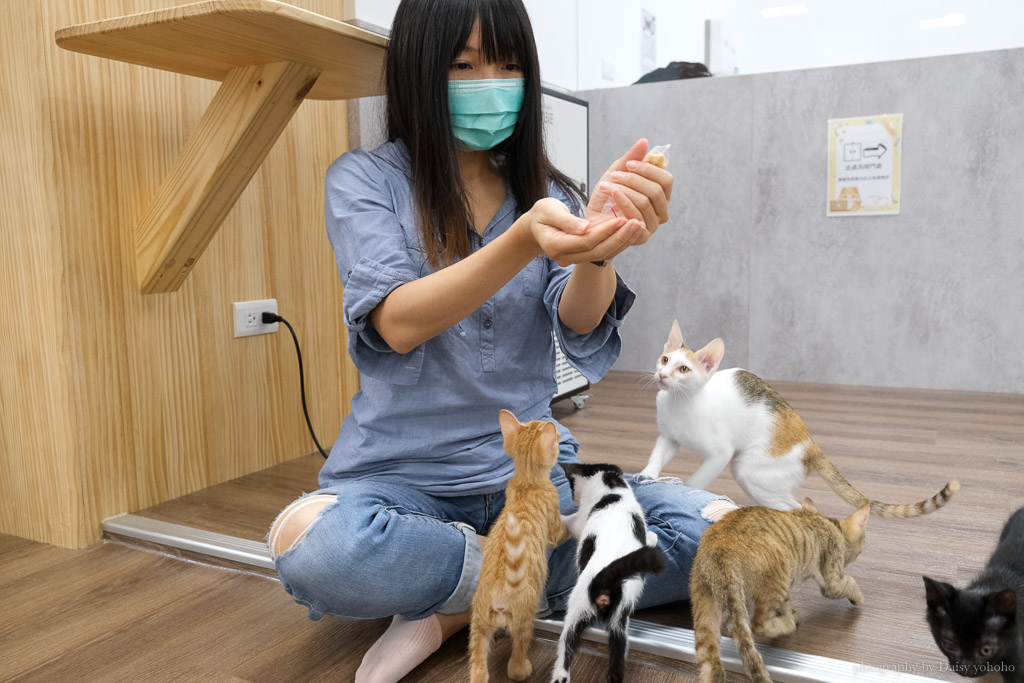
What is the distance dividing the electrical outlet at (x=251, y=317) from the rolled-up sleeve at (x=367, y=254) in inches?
29.9

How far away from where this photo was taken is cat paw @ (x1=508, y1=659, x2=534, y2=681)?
36.8 inches

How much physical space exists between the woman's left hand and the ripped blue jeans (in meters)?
0.46

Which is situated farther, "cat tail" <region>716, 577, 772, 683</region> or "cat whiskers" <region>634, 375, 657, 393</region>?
"cat whiskers" <region>634, 375, 657, 393</region>

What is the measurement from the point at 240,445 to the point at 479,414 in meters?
0.90

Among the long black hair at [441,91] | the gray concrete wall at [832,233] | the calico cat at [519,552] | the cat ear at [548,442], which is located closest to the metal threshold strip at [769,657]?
the calico cat at [519,552]

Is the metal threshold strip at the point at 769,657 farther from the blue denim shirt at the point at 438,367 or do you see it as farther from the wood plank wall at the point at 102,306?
the wood plank wall at the point at 102,306

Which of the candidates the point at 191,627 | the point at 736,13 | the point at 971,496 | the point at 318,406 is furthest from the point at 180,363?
the point at 736,13

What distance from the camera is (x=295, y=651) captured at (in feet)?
3.46

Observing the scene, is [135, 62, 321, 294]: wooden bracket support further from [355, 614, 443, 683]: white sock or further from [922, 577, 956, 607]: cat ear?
[922, 577, 956, 607]: cat ear

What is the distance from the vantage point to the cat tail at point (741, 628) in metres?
0.84

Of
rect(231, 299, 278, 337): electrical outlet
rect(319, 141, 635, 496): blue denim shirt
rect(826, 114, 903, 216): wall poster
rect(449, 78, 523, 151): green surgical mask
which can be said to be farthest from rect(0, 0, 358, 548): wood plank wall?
rect(826, 114, 903, 216): wall poster

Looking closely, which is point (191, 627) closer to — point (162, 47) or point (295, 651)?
point (295, 651)

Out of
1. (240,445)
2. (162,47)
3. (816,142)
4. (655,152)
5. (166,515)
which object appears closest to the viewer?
(655,152)

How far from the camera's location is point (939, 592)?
84 cm
